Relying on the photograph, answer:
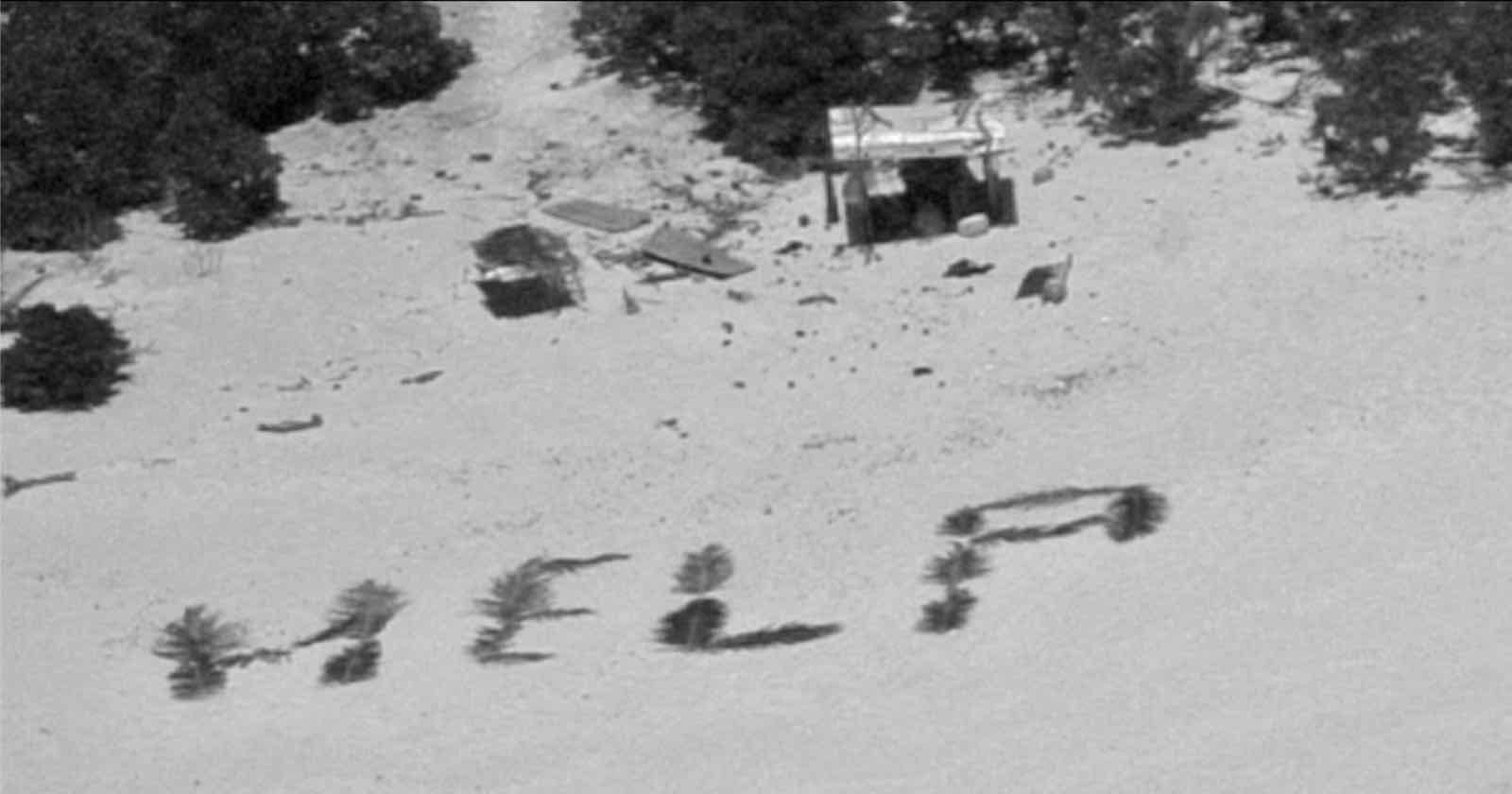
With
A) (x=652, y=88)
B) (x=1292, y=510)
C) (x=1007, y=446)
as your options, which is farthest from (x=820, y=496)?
(x=652, y=88)

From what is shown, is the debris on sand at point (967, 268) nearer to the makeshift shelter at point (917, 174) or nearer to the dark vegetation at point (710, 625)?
the makeshift shelter at point (917, 174)

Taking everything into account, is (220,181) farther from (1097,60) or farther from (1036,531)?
(1036,531)

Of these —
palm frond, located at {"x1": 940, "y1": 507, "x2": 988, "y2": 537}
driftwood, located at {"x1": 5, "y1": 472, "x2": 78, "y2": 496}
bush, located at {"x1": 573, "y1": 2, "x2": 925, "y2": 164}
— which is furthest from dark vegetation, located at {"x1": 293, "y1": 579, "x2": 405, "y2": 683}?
bush, located at {"x1": 573, "y1": 2, "x2": 925, "y2": 164}

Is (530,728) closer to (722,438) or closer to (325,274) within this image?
(722,438)

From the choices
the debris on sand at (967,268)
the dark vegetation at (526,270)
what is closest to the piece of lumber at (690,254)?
the dark vegetation at (526,270)

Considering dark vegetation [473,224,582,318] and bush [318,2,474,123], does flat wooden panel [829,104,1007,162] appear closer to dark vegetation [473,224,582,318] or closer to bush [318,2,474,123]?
dark vegetation [473,224,582,318]

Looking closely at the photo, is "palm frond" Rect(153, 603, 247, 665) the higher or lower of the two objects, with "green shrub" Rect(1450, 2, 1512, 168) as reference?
lower
